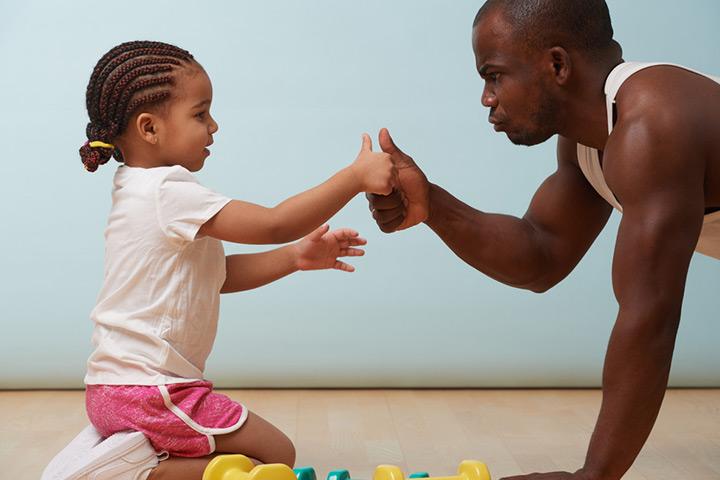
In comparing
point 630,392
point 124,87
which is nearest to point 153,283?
point 124,87

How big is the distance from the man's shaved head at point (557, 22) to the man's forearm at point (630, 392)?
1.45 feet

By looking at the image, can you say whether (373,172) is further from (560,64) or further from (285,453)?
(285,453)

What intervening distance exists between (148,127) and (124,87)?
7 cm

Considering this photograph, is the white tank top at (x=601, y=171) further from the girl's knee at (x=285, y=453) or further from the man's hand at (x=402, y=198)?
the girl's knee at (x=285, y=453)

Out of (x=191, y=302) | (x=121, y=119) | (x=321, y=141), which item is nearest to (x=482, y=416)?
(x=321, y=141)

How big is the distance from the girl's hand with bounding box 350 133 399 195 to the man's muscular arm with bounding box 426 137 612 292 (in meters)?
0.23

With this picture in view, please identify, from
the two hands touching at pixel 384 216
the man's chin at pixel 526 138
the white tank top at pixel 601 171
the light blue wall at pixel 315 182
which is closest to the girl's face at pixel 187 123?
the two hands touching at pixel 384 216

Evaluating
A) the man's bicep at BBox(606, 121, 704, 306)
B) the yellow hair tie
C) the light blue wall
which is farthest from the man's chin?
the light blue wall

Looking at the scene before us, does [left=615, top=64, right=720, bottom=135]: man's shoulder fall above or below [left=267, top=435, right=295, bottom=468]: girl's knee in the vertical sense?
above

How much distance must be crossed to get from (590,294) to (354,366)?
611mm

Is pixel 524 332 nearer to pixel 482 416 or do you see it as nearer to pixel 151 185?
pixel 482 416

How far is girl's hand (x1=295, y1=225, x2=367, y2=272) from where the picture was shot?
5.42ft

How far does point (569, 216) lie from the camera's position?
1831 millimetres

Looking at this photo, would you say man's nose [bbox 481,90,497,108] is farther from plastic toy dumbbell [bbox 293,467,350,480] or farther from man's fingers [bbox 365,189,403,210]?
plastic toy dumbbell [bbox 293,467,350,480]
